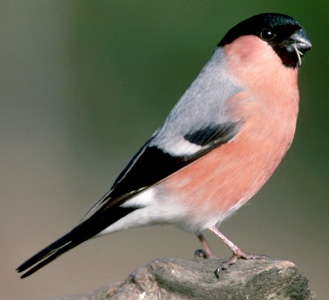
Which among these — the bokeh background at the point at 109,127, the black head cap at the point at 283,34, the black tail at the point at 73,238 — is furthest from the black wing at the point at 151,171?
the bokeh background at the point at 109,127

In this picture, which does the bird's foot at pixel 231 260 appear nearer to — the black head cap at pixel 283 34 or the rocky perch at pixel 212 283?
the rocky perch at pixel 212 283

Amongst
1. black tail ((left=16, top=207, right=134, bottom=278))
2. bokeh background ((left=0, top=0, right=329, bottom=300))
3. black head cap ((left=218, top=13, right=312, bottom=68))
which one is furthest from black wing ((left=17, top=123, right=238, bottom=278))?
bokeh background ((left=0, top=0, right=329, bottom=300))

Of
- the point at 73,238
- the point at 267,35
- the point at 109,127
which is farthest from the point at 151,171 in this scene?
the point at 109,127

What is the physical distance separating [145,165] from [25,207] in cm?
284

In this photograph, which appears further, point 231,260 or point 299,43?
point 299,43

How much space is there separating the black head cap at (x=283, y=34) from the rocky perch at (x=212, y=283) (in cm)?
119

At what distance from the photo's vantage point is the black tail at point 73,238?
320 cm

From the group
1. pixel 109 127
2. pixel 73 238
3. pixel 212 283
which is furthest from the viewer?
pixel 109 127

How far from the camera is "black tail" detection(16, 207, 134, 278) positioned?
3.20 m

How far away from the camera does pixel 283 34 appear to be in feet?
11.3

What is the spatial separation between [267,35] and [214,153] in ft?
2.32

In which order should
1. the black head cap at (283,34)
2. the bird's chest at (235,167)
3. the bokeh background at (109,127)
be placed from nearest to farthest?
the bird's chest at (235,167) → the black head cap at (283,34) → the bokeh background at (109,127)

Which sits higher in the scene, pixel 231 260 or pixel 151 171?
pixel 151 171

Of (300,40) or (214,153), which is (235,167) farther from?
(300,40)
